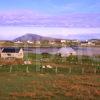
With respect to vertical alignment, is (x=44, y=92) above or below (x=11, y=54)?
below

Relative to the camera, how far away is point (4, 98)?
16.7 meters

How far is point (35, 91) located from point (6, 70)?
1388cm

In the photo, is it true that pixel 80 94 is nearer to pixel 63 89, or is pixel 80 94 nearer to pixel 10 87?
pixel 63 89

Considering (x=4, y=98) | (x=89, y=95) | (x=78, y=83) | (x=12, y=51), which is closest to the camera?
(x=4, y=98)

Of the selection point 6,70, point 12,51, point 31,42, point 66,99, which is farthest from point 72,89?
point 31,42

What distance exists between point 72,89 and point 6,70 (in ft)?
44.6

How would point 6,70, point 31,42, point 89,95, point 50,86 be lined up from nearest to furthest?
point 89,95 < point 50,86 < point 6,70 < point 31,42

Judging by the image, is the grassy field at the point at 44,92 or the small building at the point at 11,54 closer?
the grassy field at the point at 44,92

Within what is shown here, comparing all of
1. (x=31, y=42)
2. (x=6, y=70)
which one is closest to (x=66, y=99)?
(x=6, y=70)

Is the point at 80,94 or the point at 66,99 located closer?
the point at 66,99

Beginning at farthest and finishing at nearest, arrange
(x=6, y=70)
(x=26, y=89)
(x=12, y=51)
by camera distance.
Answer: (x=12, y=51), (x=6, y=70), (x=26, y=89)

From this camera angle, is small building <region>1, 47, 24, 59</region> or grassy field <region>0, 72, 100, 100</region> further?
small building <region>1, 47, 24, 59</region>

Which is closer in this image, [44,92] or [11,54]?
[44,92]

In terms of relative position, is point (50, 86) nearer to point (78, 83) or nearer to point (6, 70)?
point (78, 83)
